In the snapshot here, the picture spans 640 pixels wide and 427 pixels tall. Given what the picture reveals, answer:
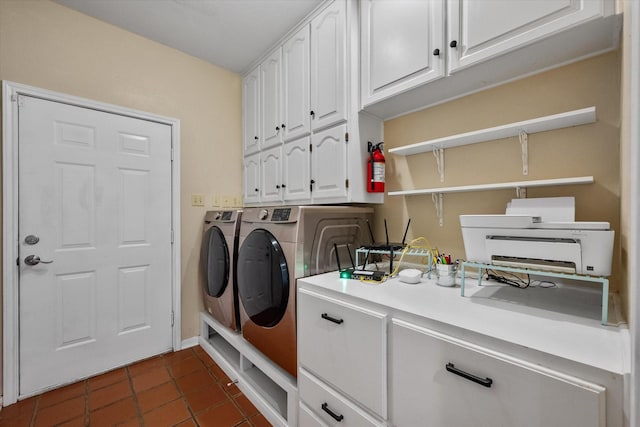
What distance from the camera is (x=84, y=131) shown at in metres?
1.99

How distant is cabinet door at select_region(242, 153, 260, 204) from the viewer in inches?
102

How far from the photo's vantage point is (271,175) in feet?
7.88

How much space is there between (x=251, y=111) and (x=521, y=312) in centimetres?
260

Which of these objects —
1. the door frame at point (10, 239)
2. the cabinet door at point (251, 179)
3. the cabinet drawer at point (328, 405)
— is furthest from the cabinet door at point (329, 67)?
the door frame at point (10, 239)

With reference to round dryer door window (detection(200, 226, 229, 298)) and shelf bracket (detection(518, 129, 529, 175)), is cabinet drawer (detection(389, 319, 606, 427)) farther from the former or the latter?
round dryer door window (detection(200, 226, 229, 298))

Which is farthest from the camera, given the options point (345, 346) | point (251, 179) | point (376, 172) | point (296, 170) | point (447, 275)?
point (251, 179)

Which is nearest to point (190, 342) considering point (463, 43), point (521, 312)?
point (521, 312)

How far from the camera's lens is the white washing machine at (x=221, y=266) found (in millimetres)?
1988

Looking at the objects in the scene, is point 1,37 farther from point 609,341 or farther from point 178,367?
point 609,341

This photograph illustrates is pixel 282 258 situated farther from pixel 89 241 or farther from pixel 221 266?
pixel 89 241

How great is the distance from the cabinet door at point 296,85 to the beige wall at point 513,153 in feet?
2.10

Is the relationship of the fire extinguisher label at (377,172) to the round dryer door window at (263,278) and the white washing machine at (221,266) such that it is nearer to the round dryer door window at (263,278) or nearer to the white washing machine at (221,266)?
the round dryer door window at (263,278)

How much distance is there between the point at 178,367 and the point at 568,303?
8.19 ft

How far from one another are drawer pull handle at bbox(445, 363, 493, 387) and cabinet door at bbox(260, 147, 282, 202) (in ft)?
5.77
